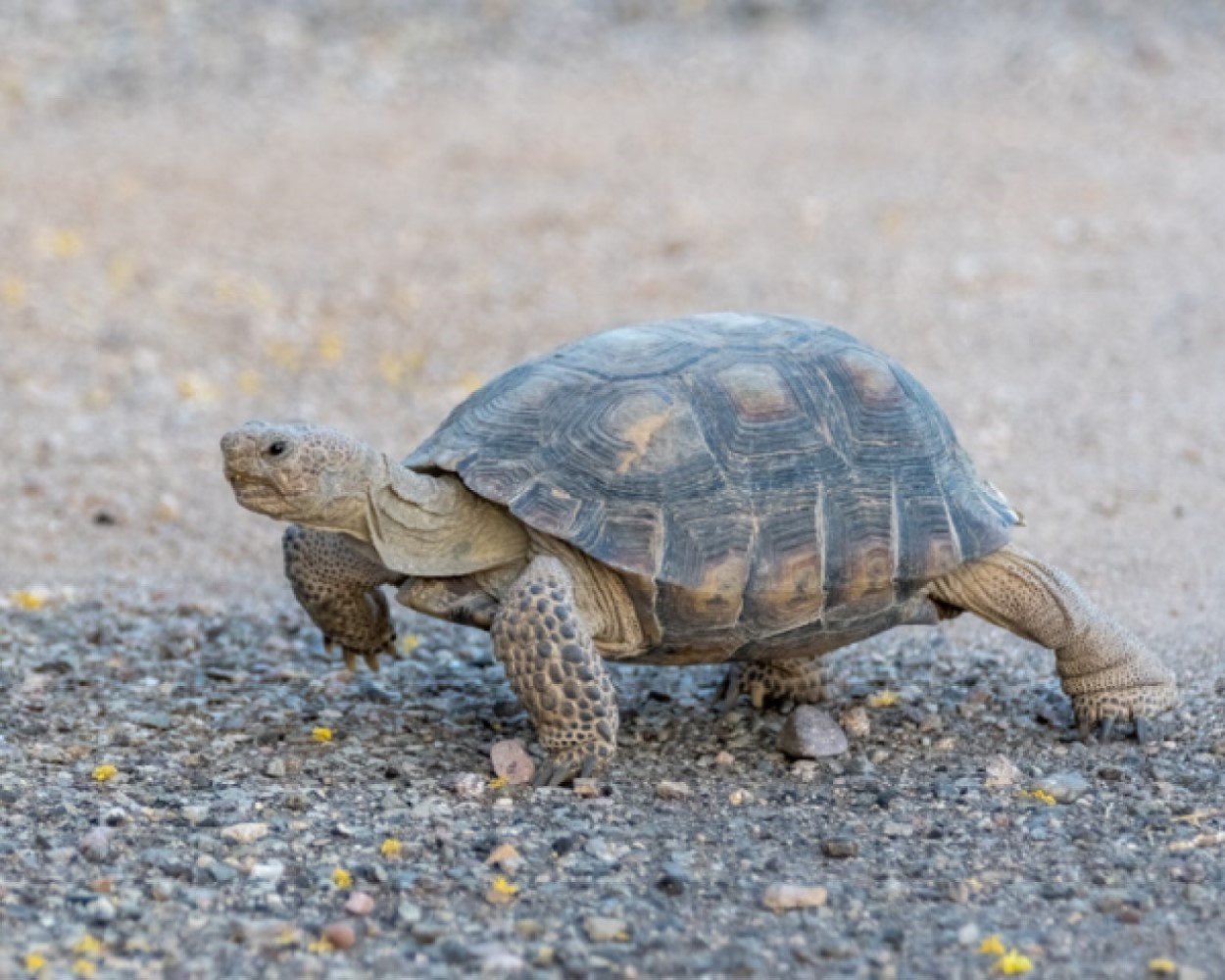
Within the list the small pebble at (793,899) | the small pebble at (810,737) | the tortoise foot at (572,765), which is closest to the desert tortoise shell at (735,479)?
the small pebble at (810,737)

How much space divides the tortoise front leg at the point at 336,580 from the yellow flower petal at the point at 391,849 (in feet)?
3.49

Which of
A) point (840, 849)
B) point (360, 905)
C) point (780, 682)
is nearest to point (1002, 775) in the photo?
point (840, 849)

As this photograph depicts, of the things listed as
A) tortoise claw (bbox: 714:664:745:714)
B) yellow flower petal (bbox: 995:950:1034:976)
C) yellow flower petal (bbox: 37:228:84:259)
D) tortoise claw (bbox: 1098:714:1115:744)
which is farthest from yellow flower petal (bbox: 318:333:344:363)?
yellow flower petal (bbox: 995:950:1034:976)

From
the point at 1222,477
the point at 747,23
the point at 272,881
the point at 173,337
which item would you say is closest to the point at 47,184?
the point at 173,337

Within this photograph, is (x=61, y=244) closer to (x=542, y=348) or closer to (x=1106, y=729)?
(x=542, y=348)

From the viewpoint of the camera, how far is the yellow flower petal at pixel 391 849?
3760mm

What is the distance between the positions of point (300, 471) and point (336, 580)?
2.26ft

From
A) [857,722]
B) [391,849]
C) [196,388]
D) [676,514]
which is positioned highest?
[676,514]

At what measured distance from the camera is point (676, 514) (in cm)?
425

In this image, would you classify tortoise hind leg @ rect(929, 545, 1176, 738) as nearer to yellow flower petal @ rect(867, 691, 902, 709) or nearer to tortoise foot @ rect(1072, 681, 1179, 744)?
tortoise foot @ rect(1072, 681, 1179, 744)

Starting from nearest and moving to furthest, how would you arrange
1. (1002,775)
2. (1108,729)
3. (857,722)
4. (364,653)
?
(1002,775)
(1108,729)
(857,722)
(364,653)

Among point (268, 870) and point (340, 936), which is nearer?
point (340, 936)

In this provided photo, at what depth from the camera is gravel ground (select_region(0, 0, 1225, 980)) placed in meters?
3.53

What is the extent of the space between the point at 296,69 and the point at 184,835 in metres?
12.5
